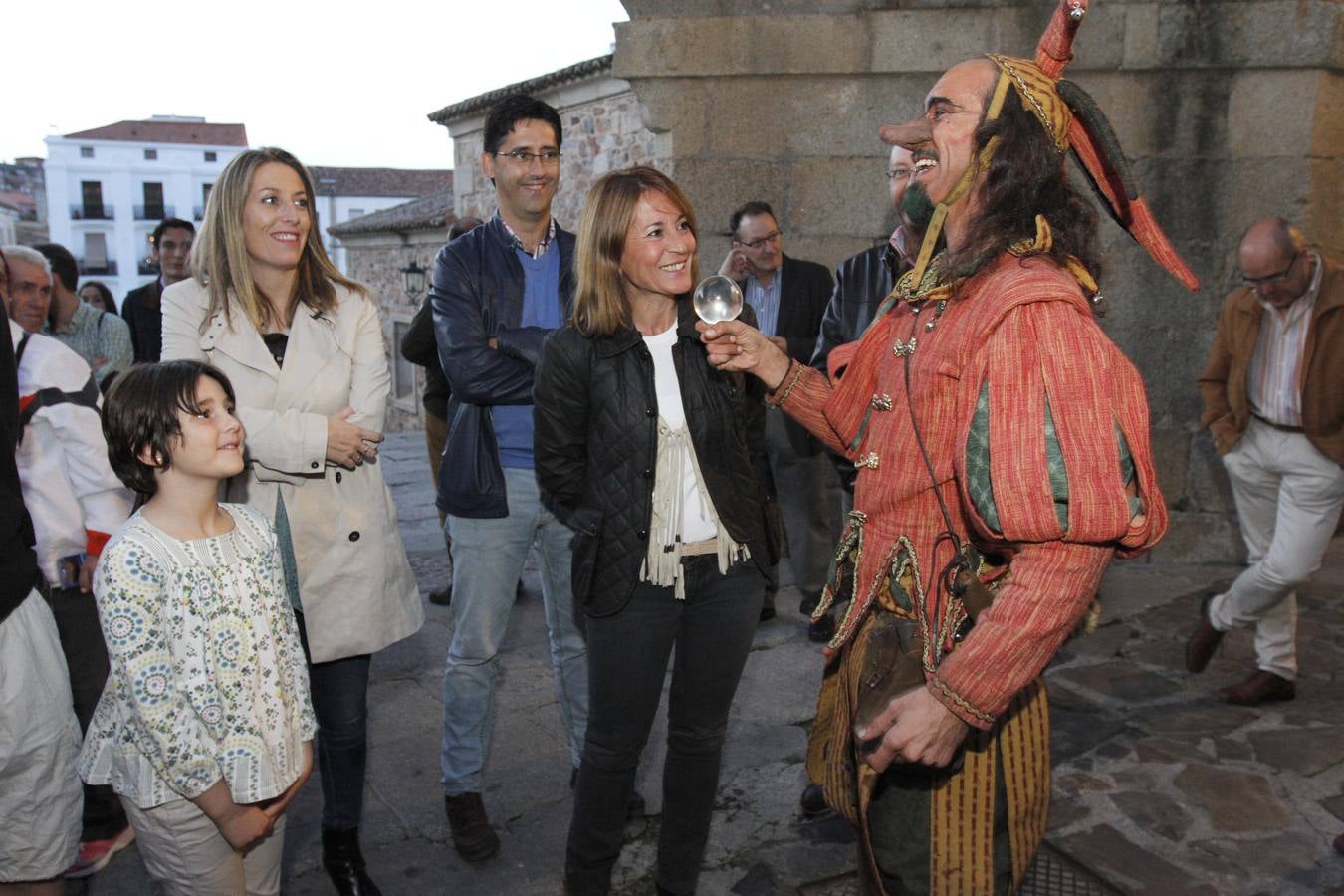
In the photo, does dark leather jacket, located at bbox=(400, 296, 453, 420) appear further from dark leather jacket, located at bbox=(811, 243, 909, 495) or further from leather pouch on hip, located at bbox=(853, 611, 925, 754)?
leather pouch on hip, located at bbox=(853, 611, 925, 754)

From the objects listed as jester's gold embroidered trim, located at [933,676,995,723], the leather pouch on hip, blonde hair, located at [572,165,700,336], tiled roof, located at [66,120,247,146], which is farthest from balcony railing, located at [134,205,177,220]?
jester's gold embroidered trim, located at [933,676,995,723]

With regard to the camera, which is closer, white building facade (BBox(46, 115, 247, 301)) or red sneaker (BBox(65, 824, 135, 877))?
red sneaker (BBox(65, 824, 135, 877))

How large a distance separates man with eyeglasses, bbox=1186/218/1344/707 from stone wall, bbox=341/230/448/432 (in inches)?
678

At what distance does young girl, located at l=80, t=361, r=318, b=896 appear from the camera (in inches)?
82.0

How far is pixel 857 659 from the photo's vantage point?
2.05 metres

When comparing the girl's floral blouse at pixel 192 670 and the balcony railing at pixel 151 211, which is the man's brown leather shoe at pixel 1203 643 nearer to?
the girl's floral blouse at pixel 192 670

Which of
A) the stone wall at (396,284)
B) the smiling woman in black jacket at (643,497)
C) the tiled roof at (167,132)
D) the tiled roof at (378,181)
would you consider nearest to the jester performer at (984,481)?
the smiling woman in black jacket at (643,497)

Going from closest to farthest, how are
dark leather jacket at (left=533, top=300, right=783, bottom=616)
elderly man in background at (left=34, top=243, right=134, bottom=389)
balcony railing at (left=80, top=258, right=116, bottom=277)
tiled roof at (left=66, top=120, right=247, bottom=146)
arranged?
1. dark leather jacket at (left=533, top=300, right=783, bottom=616)
2. elderly man in background at (left=34, top=243, right=134, bottom=389)
3. balcony railing at (left=80, top=258, right=116, bottom=277)
4. tiled roof at (left=66, top=120, right=247, bottom=146)

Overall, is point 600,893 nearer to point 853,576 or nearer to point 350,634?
point 350,634

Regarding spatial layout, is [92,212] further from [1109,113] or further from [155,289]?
[1109,113]

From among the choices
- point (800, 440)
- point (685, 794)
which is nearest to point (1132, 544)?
point (685, 794)

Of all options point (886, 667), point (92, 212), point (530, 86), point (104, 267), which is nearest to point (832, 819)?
point (886, 667)

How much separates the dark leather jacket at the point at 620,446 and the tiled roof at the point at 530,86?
9810mm

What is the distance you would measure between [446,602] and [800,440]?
2052mm
